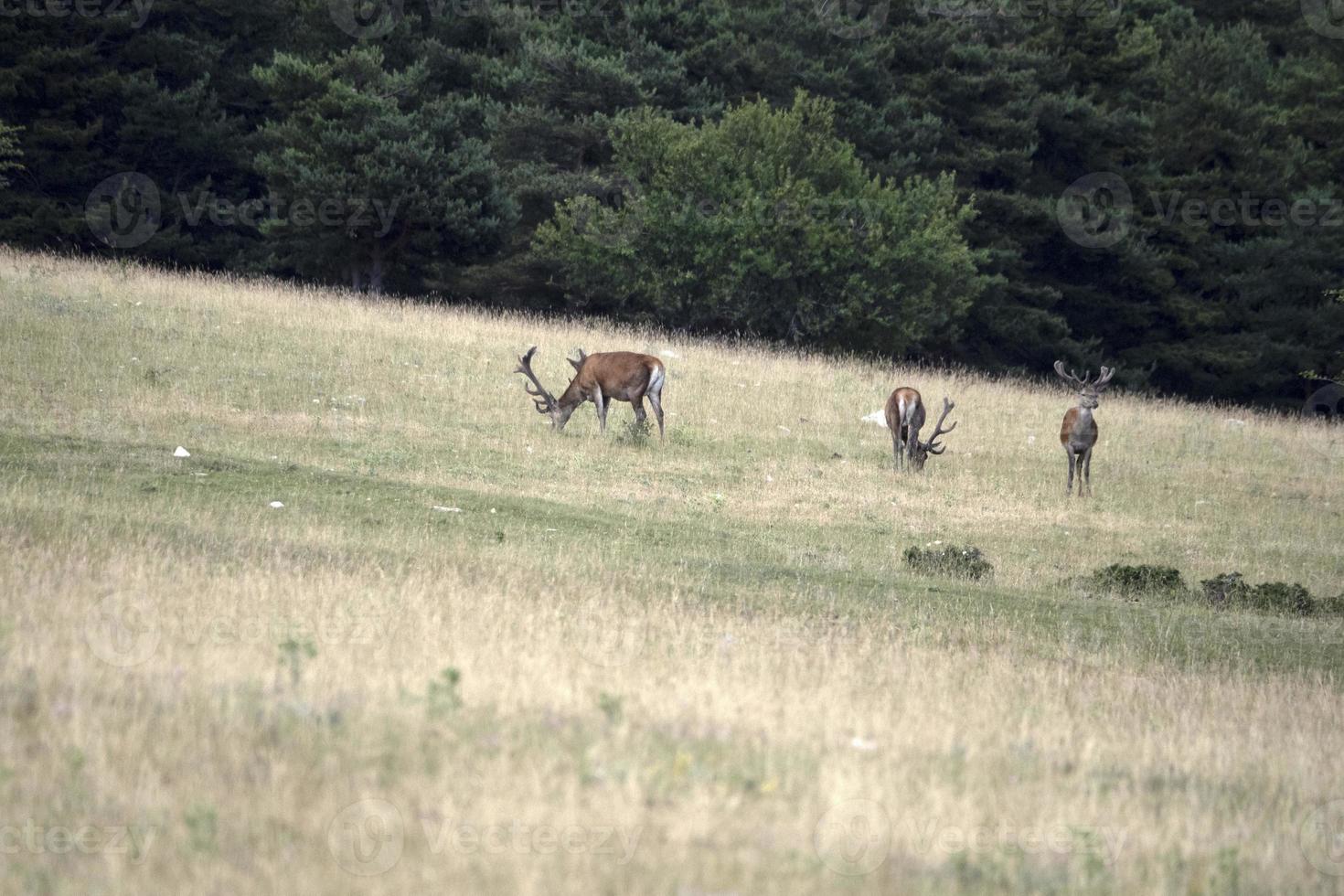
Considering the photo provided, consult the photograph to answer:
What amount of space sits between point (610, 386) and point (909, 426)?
4245 millimetres

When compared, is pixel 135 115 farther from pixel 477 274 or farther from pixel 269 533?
pixel 269 533

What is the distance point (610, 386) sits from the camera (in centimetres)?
2088

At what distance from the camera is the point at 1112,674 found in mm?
9281

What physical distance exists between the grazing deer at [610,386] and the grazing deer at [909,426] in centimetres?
329

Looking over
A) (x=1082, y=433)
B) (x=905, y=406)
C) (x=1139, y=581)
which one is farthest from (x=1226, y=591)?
(x=905, y=406)

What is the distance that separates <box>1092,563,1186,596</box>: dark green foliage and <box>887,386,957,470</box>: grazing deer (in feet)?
21.7

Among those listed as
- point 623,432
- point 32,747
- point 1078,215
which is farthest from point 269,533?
point 1078,215

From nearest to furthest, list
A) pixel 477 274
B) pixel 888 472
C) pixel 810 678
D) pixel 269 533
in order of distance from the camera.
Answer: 1. pixel 810 678
2. pixel 269 533
3. pixel 888 472
4. pixel 477 274

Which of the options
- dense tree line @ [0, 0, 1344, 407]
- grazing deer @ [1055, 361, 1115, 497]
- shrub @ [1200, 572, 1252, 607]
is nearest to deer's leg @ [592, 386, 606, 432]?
grazing deer @ [1055, 361, 1115, 497]

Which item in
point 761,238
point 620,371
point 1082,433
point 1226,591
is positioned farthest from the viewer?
point 761,238

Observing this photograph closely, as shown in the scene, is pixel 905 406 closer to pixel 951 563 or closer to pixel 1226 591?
pixel 951 563

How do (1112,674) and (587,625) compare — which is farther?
(1112,674)

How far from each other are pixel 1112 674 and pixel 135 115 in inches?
1514

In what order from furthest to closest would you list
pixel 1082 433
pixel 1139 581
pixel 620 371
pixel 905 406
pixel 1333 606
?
pixel 620 371 < pixel 905 406 < pixel 1082 433 < pixel 1139 581 < pixel 1333 606
